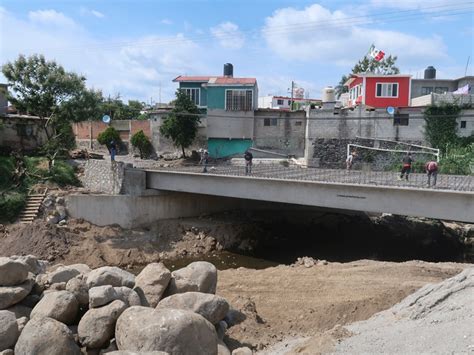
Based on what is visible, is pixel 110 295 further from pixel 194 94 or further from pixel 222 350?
pixel 194 94

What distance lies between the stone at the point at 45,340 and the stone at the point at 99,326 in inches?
15.4

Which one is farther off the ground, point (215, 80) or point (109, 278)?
point (215, 80)

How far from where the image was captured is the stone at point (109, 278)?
10.1m

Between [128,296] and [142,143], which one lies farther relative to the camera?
[142,143]

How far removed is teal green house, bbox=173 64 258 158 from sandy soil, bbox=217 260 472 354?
2515 centimetres

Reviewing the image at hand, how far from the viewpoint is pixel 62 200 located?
1003 inches

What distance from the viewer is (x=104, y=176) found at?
27625 millimetres

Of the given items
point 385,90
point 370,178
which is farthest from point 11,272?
point 385,90

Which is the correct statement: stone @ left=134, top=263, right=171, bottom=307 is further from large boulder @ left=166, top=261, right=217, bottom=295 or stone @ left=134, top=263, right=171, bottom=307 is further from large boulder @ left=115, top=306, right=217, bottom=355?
large boulder @ left=115, top=306, right=217, bottom=355

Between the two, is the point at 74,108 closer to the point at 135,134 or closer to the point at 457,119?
the point at 135,134

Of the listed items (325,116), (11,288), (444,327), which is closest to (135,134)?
(325,116)

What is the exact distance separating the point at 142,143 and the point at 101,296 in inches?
1351

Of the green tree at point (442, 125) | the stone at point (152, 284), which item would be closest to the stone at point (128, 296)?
the stone at point (152, 284)

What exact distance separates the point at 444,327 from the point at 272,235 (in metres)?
20.3
